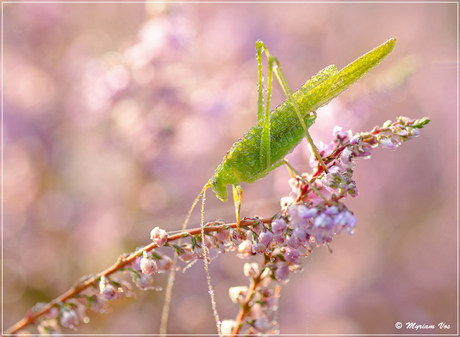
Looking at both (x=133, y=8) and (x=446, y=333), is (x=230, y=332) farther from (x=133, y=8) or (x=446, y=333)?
(x=133, y=8)

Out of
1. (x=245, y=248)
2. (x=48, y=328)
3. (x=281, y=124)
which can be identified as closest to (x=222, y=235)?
(x=245, y=248)

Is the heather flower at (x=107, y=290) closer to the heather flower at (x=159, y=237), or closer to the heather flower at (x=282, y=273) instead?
the heather flower at (x=159, y=237)

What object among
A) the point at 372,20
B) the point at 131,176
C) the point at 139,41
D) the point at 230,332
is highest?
the point at 372,20

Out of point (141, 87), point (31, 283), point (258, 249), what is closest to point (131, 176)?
point (141, 87)

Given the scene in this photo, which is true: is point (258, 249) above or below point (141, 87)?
below

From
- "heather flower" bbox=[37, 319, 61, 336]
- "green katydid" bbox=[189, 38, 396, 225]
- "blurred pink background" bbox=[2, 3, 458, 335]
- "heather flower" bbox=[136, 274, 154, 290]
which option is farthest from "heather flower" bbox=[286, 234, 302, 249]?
"blurred pink background" bbox=[2, 3, 458, 335]

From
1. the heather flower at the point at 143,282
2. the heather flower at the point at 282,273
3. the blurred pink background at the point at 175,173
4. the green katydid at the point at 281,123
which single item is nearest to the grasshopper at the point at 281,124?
the green katydid at the point at 281,123

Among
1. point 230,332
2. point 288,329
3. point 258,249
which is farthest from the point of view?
point 288,329

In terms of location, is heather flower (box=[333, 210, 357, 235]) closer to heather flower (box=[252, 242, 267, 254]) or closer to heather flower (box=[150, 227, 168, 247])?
heather flower (box=[252, 242, 267, 254])
